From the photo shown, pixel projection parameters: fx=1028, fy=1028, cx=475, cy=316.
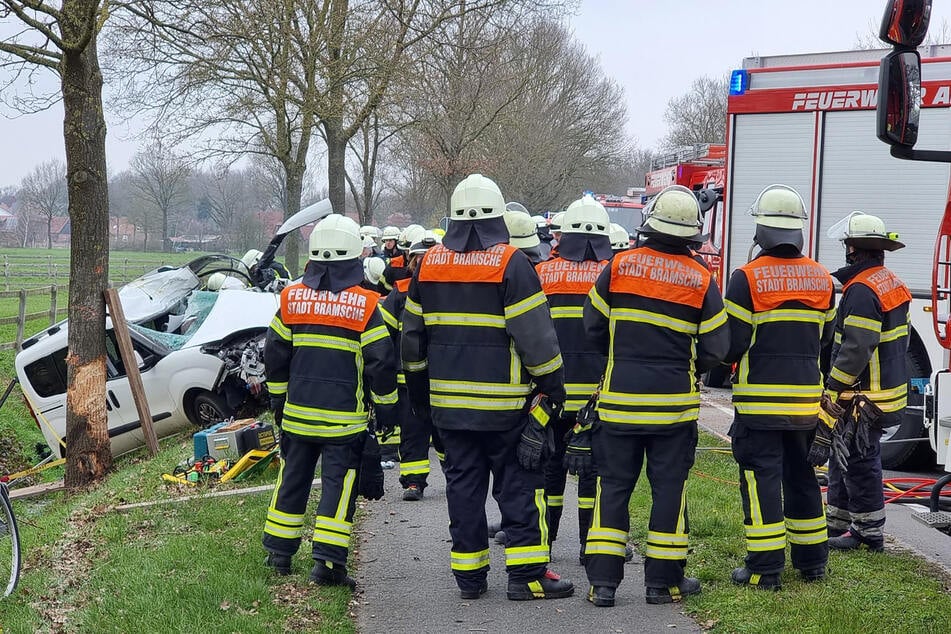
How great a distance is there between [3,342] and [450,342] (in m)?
16.2

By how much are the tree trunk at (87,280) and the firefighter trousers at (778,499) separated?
6674mm

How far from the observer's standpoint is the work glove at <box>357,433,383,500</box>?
19.0 feet

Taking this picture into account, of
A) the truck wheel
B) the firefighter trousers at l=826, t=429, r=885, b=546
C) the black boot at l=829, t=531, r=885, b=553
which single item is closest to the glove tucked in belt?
the firefighter trousers at l=826, t=429, r=885, b=546

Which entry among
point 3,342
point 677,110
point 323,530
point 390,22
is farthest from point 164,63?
point 677,110

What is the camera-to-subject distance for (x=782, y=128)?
33.8 feet

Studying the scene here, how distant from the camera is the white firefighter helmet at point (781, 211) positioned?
538 centimetres

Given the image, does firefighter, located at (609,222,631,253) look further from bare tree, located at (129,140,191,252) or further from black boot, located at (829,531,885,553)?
bare tree, located at (129,140,191,252)


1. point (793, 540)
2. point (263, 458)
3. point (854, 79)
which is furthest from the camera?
point (854, 79)

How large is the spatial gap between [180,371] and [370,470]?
5.92 meters

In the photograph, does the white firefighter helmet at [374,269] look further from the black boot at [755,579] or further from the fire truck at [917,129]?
the black boot at [755,579]

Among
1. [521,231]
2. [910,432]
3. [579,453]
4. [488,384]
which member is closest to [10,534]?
[488,384]

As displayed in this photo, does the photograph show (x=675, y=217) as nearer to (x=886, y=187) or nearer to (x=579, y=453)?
(x=579, y=453)

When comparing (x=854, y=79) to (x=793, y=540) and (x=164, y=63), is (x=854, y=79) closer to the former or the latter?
(x=793, y=540)

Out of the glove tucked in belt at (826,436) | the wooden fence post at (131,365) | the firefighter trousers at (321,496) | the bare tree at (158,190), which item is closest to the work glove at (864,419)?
the glove tucked in belt at (826,436)
